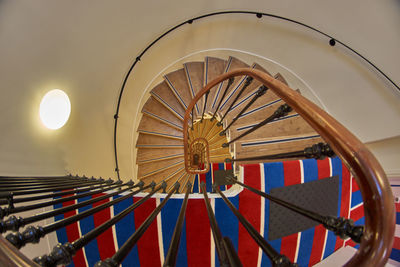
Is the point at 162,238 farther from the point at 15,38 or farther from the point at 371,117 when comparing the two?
the point at 371,117

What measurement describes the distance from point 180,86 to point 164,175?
186 cm

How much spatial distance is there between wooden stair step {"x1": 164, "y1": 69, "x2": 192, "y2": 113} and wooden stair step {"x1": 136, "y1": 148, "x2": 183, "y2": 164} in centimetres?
104

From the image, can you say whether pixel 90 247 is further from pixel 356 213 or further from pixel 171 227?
pixel 356 213

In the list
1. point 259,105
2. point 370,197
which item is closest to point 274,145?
point 259,105

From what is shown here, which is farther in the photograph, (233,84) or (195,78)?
(195,78)

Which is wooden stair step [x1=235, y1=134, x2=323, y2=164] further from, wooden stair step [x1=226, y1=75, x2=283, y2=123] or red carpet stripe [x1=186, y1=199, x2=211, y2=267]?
red carpet stripe [x1=186, y1=199, x2=211, y2=267]

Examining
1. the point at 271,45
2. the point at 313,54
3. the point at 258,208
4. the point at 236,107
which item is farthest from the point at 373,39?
the point at 258,208

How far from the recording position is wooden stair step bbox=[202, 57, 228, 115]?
10.9ft

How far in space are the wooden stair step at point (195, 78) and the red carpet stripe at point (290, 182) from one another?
2175mm

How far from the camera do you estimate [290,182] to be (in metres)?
1.33

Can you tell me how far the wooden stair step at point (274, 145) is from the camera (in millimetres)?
2225

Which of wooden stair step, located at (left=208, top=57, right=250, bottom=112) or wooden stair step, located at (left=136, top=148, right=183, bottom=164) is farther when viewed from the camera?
wooden stair step, located at (left=136, top=148, right=183, bottom=164)

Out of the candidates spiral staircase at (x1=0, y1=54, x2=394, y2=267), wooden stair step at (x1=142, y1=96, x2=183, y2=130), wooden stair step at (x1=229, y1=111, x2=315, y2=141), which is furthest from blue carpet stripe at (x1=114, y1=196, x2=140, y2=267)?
wooden stair step at (x1=142, y1=96, x2=183, y2=130)

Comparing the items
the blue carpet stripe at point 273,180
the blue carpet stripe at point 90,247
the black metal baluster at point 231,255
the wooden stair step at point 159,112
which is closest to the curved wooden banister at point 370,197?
the black metal baluster at point 231,255
